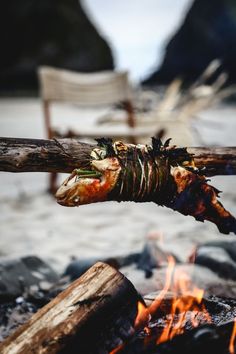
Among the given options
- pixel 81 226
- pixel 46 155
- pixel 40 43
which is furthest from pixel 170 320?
pixel 40 43

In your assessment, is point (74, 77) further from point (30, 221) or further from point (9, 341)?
point (9, 341)

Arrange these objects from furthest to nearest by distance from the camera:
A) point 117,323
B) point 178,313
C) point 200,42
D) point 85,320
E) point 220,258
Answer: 1. point 200,42
2. point 220,258
3. point 178,313
4. point 117,323
5. point 85,320

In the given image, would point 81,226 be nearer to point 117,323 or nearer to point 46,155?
point 117,323

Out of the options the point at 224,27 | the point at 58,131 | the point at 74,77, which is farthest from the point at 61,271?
the point at 224,27

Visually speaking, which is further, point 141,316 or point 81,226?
point 81,226

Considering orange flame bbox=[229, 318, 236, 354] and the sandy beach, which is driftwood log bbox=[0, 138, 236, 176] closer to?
orange flame bbox=[229, 318, 236, 354]

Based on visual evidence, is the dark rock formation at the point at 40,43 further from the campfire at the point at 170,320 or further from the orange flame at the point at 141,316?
the orange flame at the point at 141,316
